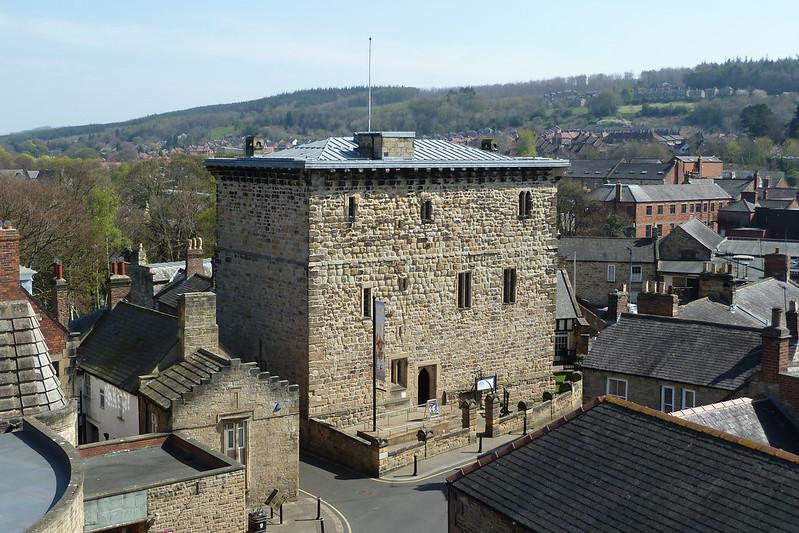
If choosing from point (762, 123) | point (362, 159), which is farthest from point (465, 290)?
point (762, 123)

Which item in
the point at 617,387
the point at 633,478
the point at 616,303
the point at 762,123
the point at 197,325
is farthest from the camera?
the point at 762,123

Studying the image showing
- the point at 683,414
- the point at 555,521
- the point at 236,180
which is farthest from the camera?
the point at 236,180

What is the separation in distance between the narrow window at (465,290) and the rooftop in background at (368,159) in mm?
3853

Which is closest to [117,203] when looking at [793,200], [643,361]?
[643,361]

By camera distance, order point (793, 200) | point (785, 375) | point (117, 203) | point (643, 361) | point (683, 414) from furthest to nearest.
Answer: point (793, 200) < point (117, 203) < point (643, 361) < point (785, 375) < point (683, 414)

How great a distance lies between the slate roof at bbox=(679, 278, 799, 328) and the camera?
34.5 m

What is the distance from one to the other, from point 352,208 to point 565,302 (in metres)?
20.2

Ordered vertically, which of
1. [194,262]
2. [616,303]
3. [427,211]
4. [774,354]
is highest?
[427,211]

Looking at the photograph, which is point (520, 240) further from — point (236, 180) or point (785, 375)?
point (785, 375)

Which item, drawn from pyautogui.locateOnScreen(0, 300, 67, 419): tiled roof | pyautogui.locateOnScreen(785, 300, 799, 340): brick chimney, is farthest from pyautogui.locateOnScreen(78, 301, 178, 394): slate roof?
pyautogui.locateOnScreen(785, 300, 799, 340): brick chimney

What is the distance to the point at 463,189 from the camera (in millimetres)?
31547

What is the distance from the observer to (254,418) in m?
23.4

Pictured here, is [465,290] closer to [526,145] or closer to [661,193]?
[661,193]

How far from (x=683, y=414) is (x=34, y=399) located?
12.1 meters
